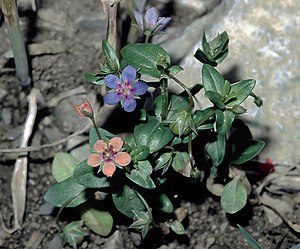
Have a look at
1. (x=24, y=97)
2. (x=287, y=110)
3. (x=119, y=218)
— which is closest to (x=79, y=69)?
(x=24, y=97)

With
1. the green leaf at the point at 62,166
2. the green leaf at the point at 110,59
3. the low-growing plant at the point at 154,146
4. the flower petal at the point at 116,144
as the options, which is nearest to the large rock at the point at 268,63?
the low-growing plant at the point at 154,146

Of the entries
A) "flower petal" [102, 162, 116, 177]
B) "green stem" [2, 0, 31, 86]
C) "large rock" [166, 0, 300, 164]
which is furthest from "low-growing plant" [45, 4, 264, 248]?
"green stem" [2, 0, 31, 86]

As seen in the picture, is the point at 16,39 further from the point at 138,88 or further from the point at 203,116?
the point at 203,116

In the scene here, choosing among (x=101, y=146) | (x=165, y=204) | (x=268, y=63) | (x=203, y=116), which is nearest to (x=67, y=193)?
(x=165, y=204)

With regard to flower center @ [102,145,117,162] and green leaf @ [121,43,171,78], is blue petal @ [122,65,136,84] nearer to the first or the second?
green leaf @ [121,43,171,78]

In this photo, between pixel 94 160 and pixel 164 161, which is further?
pixel 164 161

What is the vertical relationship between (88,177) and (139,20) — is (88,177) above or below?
below

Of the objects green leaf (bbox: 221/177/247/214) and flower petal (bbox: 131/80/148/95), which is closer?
flower petal (bbox: 131/80/148/95)

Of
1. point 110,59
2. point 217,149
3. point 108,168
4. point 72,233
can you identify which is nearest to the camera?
point 108,168
